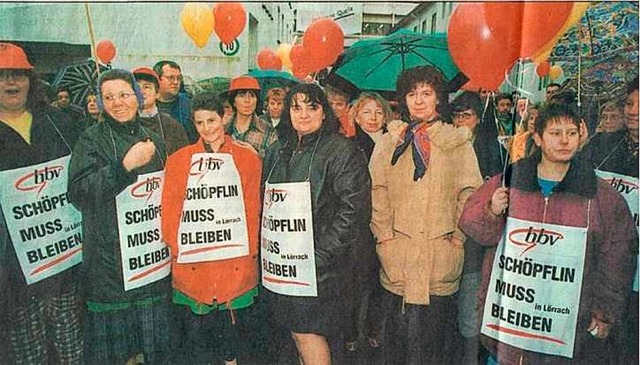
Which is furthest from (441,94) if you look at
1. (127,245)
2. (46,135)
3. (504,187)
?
(46,135)

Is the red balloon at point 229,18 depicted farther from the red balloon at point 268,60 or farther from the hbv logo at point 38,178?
the hbv logo at point 38,178

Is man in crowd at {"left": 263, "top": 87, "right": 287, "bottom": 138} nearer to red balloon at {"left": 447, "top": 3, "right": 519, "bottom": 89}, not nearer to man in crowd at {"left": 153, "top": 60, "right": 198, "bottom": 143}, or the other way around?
man in crowd at {"left": 153, "top": 60, "right": 198, "bottom": 143}

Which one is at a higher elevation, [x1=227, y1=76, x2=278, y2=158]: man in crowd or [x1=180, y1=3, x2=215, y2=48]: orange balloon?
[x1=180, y1=3, x2=215, y2=48]: orange balloon

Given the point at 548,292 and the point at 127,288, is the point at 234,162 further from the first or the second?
the point at 548,292

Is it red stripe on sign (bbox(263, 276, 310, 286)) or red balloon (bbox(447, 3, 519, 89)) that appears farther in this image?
red stripe on sign (bbox(263, 276, 310, 286))

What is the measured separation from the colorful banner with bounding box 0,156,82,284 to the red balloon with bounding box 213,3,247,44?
1.48 feet

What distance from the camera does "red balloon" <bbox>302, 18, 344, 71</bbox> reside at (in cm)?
146

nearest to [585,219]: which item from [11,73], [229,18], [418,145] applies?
[418,145]

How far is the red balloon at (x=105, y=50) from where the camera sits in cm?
148

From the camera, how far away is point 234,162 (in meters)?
1.52

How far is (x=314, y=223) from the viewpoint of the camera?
1.51 m

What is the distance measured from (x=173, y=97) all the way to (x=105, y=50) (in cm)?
17

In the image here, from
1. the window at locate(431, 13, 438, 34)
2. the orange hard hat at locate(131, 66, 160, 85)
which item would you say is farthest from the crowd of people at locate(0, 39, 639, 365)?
the window at locate(431, 13, 438, 34)

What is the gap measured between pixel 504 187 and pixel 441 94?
24 centimetres
